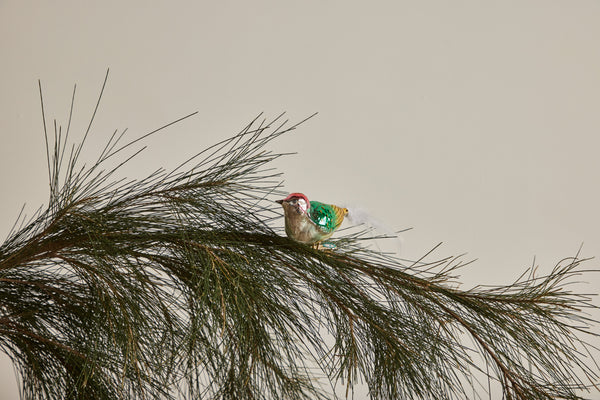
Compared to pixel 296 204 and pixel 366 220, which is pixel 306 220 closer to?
pixel 296 204

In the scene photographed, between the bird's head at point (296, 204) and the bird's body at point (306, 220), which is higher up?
the bird's head at point (296, 204)

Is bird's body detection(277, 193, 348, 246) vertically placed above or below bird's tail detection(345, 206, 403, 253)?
below

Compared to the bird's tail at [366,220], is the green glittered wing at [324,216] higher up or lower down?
lower down

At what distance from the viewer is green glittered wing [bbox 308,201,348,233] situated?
50cm

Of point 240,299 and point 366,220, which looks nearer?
point 240,299

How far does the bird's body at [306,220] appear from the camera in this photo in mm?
502

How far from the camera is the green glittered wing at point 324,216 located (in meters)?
0.50

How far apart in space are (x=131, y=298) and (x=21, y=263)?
0.30 ft

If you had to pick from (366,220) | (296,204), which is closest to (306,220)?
(296,204)

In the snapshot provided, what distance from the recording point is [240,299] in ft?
1.57

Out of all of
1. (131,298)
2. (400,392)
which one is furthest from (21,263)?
(400,392)

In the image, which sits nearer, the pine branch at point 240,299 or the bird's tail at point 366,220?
the pine branch at point 240,299

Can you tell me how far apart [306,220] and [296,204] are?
0.02 metres

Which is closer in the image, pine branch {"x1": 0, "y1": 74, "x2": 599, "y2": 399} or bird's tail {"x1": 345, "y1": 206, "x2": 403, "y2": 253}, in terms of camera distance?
pine branch {"x1": 0, "y1": 74, "x2": 599, "y2": 399}
